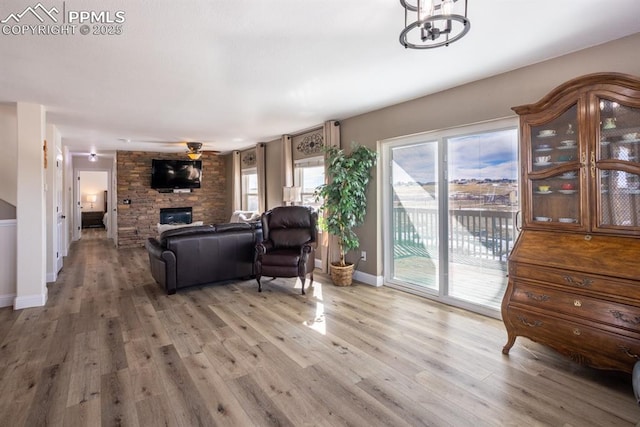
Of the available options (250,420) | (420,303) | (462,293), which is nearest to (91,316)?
(250,420)

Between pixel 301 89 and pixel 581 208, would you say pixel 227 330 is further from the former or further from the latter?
pixel 581 208

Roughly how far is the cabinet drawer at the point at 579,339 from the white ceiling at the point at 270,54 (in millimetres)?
2082

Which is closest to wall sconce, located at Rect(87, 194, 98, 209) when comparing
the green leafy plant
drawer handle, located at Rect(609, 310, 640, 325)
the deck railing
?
the green leafy plant

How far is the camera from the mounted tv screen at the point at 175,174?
8148 millimetres

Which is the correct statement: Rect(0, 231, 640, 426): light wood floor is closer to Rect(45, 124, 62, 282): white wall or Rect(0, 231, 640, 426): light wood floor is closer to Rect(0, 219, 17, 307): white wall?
Rect(0, 219, 17, 307): white wall

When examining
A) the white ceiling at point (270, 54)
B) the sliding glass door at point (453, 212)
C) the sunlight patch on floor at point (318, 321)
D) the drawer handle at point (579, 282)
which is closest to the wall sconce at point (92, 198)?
the white ceiling at point (270, 54)

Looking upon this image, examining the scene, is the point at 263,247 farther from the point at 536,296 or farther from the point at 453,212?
the point at 536,296

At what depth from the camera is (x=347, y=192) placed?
4.29 metres

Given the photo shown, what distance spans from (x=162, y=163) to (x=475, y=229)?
7.53m

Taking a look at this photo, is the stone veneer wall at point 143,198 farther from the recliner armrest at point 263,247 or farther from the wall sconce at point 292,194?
the recliner armrest at point 263,247

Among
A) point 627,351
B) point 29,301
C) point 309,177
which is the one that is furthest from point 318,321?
point 29,301

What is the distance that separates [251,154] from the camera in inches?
309

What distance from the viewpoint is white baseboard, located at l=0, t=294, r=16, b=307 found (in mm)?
3803

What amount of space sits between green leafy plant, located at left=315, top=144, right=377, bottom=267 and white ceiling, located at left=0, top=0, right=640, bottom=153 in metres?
0.65
